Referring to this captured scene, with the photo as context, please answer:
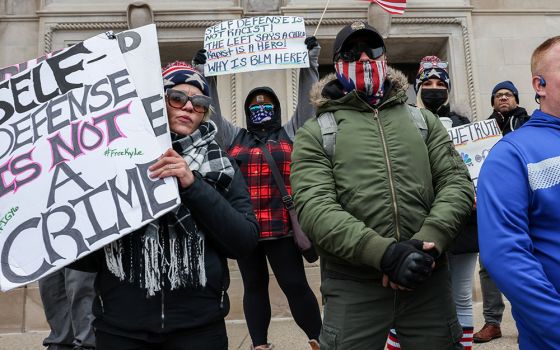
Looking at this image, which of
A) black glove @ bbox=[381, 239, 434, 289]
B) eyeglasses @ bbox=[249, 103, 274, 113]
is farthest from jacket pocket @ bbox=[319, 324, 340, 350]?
eyeglasses @ bbox=[249, 103, 274, 113]

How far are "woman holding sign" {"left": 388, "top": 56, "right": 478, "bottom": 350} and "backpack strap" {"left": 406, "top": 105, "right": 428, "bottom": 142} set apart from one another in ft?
2.08

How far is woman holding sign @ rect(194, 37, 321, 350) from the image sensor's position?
3660mm

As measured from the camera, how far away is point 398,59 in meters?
7.55

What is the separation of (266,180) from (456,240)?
1402 millimetres

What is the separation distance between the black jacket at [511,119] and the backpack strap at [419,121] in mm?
2121

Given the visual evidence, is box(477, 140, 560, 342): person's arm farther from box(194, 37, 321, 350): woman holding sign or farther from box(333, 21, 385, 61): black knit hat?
box(194, 37, 321, 350): woman holding sign

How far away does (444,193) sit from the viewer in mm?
2326

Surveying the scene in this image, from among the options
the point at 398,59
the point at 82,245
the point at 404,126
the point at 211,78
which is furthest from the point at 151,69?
the point at 398,59

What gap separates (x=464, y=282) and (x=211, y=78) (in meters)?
2.53

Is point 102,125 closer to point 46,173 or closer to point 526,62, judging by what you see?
point 46,173

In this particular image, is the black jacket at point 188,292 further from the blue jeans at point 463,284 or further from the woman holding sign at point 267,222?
the blue jeans at point 463,284

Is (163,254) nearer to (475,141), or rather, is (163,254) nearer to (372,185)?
(372,185)

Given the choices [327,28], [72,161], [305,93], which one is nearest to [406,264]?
[72,161]

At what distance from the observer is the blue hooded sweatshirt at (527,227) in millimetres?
1659
